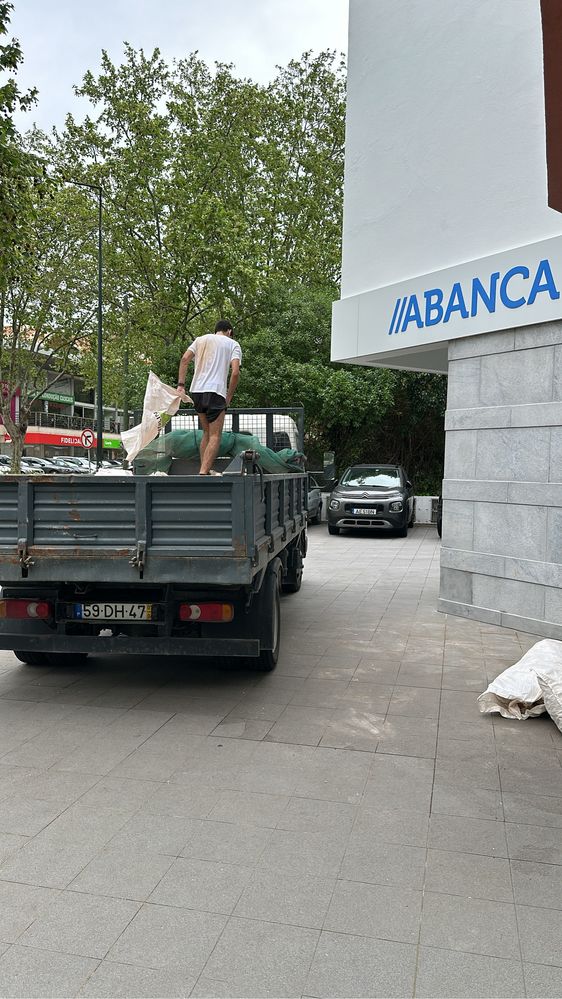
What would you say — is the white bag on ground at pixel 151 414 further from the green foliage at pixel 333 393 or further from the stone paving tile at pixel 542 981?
the green foliage at pixel 333 393

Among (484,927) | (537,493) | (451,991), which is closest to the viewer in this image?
(451,991)

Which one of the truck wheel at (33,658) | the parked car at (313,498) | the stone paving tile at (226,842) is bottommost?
the stone paving tile at (226,842)

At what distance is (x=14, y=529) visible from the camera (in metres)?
4.76

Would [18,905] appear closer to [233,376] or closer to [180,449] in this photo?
[180,449]

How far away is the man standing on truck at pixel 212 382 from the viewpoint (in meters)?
6.09

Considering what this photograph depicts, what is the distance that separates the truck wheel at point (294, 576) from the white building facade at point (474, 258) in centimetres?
196

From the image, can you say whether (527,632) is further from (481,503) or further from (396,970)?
(396,970)

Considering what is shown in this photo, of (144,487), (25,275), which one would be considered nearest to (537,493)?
(144,487)

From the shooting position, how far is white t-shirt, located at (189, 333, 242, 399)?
20.2 ft

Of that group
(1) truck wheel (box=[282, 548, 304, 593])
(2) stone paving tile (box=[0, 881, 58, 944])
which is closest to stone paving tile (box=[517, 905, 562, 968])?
(2) stone paving tile (box=[0, 881, 58, 944])

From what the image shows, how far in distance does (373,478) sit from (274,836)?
Answer: 14.4 metres

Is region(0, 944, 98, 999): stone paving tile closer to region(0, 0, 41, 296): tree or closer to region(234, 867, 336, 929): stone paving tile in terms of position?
region(234, 867, 336, 929): stone paving tile

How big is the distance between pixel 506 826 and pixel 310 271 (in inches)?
983

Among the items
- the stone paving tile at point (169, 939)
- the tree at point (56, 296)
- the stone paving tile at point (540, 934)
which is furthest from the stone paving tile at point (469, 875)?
the tree at point (56, 296)
